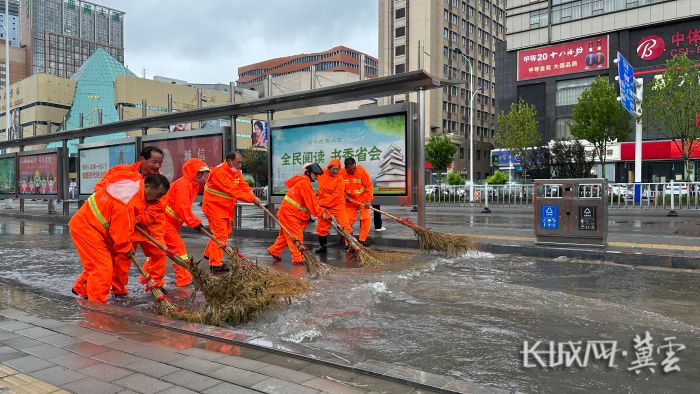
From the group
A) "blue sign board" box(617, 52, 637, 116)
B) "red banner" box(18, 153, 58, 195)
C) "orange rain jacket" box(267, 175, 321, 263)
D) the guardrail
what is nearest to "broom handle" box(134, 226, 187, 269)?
"orange rain jacket" box(267, 175, 321, 263)

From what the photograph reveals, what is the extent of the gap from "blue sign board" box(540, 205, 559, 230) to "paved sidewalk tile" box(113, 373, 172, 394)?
7508mm

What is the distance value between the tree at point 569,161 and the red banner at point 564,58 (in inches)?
662

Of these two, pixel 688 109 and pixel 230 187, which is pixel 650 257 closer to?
pixel 230 187

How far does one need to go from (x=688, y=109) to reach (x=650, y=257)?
20414 millimetres

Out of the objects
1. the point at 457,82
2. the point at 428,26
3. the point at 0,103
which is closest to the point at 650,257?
the point at 457,82

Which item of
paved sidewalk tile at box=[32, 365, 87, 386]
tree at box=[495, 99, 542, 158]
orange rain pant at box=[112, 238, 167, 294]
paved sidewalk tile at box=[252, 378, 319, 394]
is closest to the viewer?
paved sidewalk tile at box=[252, 378, 319, 394]

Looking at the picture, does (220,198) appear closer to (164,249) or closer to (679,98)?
(164,249)

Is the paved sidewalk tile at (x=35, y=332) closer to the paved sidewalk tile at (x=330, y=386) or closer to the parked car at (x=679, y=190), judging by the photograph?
the paved sidewalk tile at (x=330, y=386)

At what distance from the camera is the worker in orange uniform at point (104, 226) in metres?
4.84

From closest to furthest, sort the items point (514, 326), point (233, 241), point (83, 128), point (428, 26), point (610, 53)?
point (514, 326) < point (233, 241) < point (83, 128) < point (610, 53) < point (428, 26)

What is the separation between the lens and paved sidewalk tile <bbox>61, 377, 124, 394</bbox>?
2.77m

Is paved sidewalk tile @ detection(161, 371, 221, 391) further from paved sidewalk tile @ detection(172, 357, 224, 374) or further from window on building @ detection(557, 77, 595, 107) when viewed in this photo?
window on building @ detection(557, 77, 595, 107)

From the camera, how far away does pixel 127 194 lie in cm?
490

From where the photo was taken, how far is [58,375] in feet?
9.86
